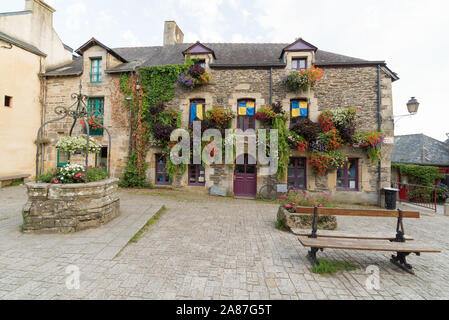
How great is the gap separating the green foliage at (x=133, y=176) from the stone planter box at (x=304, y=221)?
7504 millimetres

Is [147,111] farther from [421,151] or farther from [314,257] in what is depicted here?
[421,151]

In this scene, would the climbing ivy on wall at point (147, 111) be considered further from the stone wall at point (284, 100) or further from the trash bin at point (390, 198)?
the trash bin at point (390, 198)

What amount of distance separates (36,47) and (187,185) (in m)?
11.6

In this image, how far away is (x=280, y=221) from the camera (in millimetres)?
5059

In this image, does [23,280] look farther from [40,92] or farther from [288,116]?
[40,92]

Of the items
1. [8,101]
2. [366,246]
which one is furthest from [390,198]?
[8,101]

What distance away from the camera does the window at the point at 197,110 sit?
31.7ft

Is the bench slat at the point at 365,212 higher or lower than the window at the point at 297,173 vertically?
lower

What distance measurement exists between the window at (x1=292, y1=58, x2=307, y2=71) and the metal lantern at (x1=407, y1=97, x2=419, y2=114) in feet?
15.3

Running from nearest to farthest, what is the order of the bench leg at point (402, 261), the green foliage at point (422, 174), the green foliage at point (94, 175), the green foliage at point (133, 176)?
1. the bench leg at point (402, 261)
2. the green foliage at point (94, 175)
3. the green foliage at point (133, 176)
4. the green foliage at point (422, 174)

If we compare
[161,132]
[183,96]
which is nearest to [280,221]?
[161,132]

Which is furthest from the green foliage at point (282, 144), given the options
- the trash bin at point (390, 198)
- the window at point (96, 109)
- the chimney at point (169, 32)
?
the chimney at point (169, 32)

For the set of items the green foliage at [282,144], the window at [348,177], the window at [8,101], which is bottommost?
the window at [348,177]

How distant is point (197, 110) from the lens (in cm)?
966
